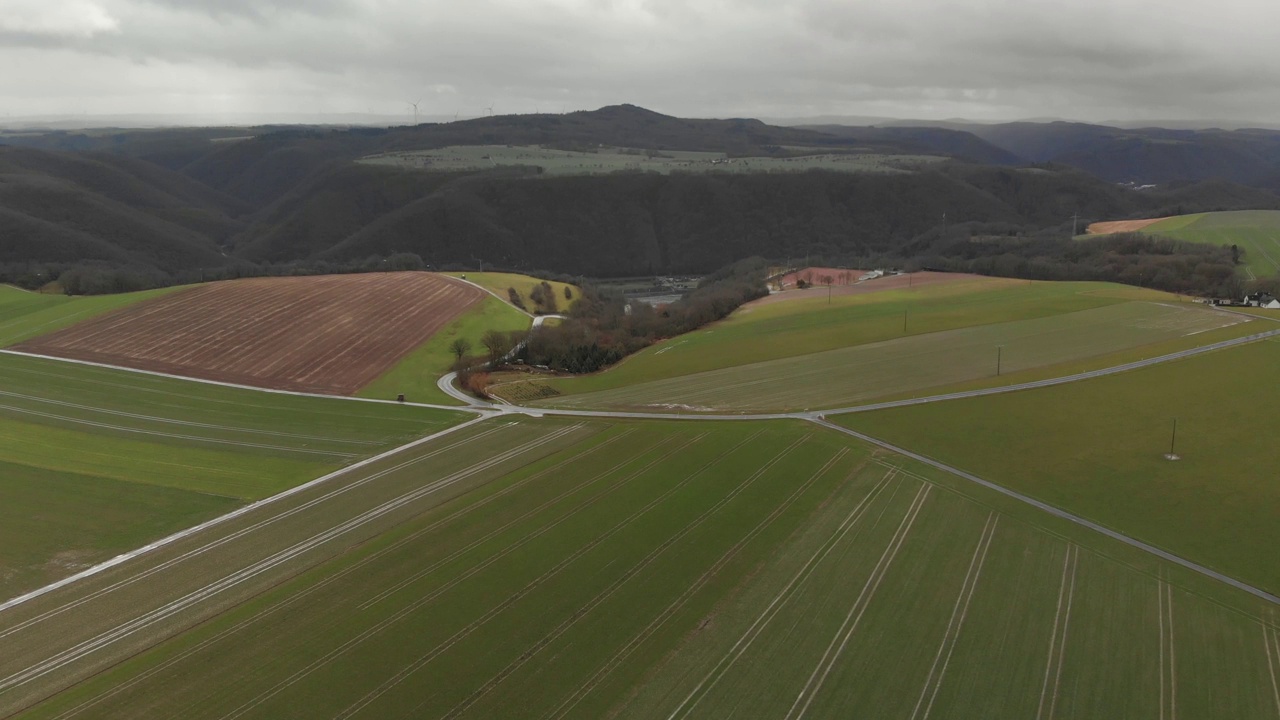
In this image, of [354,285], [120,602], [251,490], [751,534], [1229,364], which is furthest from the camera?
[354,285]

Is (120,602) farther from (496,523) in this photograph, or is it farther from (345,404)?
(345,404)

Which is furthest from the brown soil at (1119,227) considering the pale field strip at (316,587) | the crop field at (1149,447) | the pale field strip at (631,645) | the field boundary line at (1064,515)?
the pale field strip at (631,645)

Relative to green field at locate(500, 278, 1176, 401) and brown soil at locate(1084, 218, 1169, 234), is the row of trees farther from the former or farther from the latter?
brown soil at locate(1084, 218, 1169, 234)

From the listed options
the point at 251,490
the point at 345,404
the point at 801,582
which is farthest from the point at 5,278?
the point at 801,582

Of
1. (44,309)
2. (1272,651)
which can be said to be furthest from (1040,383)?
(44,309)

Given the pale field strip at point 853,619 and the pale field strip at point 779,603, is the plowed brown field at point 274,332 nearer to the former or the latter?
the pale field strip at point 779,603

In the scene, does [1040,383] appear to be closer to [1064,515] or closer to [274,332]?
[1064,515]
